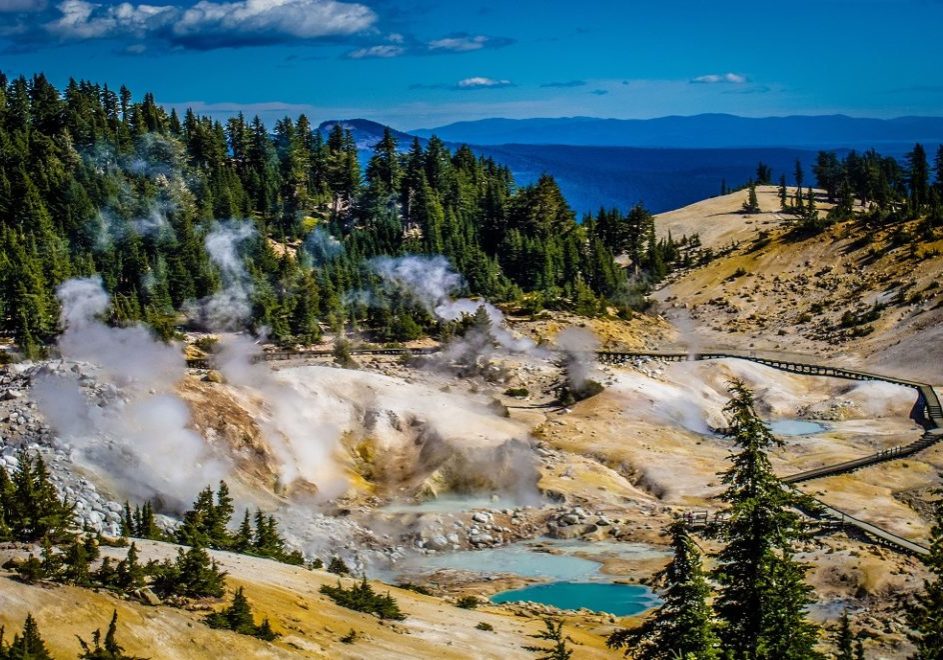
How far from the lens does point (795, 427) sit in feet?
234

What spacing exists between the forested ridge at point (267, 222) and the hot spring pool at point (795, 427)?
29.0 m

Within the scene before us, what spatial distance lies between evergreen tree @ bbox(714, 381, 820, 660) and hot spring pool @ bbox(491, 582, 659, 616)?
19.5m

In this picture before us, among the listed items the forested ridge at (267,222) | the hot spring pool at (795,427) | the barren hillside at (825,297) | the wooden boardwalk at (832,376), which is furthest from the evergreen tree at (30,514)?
the barren hillside at (825,297)

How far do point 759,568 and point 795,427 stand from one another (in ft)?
175

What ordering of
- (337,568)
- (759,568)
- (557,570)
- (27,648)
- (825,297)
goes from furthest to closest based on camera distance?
(825,297) → (557,570) → (337,568) → (759,568) → (27,648)

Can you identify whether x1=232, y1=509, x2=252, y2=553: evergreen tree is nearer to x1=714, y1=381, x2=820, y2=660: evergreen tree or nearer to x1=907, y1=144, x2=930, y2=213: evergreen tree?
x1=714, y1=381, x2=820, y2=660: evergreen tree

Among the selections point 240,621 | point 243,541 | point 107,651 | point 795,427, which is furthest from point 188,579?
point 795,427

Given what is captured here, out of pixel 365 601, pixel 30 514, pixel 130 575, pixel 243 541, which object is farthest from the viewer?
pixel 243 541

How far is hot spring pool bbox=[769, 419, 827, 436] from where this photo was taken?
69375 millimetres

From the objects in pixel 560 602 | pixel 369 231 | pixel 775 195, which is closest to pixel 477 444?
pixel 560 602

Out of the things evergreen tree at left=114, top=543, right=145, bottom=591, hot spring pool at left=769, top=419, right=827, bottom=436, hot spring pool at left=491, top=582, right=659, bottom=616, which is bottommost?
hot spring pool at left=491, top=582, right=659, bottom=616

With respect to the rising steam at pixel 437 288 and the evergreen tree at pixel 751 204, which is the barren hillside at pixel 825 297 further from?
the rising steam at pixel 437 288

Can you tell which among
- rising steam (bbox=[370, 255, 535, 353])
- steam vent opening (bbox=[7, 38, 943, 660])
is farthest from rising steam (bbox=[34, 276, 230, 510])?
rising steam (bbox=[370, 255, 535, 353])

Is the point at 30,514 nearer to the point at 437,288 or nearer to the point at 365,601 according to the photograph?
the point at 365,601
